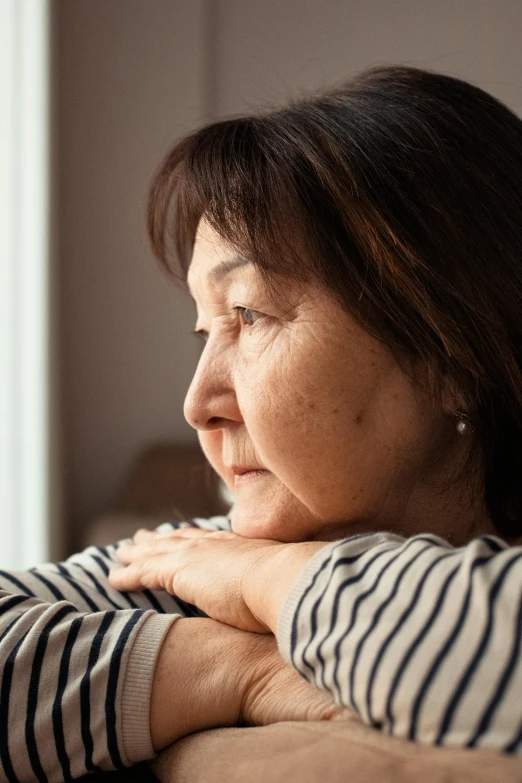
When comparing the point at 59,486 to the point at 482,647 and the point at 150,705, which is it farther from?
the point at 482,647

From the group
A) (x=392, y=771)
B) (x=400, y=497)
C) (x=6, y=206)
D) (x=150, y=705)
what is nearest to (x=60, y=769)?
(x=150, y=705)

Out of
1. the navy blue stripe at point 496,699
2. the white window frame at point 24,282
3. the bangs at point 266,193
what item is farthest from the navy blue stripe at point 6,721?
the white window frame at point 24,282

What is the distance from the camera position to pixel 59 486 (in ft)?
7.97

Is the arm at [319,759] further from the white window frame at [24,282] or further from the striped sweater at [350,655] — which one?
the white window frame at [24,282]

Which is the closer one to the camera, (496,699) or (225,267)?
(496,699)

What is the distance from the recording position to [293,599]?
0.79m

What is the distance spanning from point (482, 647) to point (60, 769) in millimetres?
443

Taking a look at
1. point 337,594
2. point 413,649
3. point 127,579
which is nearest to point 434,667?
point 413,649

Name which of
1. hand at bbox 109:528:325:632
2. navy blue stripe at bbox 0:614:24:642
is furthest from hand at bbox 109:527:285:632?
navy blue stripe at bbox 0:614:24:642

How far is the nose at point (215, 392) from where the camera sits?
116cm

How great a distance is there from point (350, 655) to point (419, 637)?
6 cm

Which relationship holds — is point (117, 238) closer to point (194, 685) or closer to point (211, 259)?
point (211, 259)

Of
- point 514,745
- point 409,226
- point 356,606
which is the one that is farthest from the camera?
point 409,226

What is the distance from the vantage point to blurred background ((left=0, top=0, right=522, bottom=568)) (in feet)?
7.20
